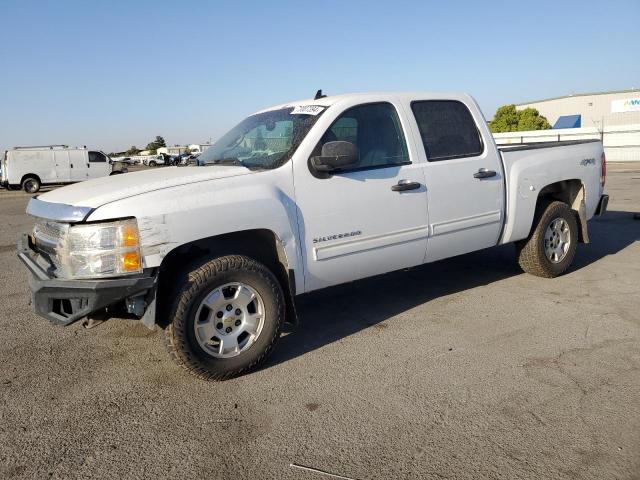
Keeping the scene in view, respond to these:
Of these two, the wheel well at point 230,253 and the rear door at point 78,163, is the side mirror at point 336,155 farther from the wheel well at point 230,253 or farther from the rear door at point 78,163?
the rear door at point 78,163

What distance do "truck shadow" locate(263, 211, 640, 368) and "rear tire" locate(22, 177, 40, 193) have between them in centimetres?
2437

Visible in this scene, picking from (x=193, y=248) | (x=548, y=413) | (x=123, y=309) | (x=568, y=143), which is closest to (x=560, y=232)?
(x=568, y=143)

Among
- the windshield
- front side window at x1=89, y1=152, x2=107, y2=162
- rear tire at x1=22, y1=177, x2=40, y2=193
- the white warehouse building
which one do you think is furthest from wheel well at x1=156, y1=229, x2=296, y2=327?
the white warehouse building

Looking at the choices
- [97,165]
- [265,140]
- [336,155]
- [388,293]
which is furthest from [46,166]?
[336,155]

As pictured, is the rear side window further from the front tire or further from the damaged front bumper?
the damaged front bumper

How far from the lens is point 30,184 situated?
83.7 ft

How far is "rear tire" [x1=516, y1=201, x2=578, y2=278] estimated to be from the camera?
549cm

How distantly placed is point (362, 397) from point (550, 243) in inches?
135

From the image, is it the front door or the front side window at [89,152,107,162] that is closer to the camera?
the front door

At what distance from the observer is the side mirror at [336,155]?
3721 millimetres

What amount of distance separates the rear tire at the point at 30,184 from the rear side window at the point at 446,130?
2538 cm

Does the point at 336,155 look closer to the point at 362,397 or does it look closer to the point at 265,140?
the point at 265,140

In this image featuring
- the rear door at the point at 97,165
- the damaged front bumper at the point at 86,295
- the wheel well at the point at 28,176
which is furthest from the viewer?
the rear door at the point at 97,165

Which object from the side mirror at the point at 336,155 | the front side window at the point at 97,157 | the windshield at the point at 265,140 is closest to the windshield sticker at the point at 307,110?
the windshield at the point at 265,140
